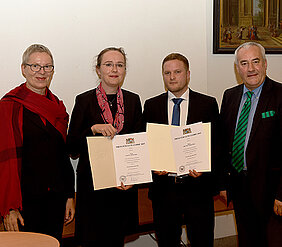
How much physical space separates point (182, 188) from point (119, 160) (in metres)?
0.54

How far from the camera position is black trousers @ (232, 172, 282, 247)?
241cm

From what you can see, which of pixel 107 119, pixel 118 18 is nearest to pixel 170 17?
pixel 118 18

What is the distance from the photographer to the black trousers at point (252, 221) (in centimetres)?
241

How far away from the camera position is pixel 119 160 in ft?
7.45

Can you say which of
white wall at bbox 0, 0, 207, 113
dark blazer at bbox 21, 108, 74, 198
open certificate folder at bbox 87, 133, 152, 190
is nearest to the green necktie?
open certificate folder at bbox 87, 133, 152, 190

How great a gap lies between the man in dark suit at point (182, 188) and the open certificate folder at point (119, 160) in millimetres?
191

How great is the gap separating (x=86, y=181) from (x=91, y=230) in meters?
0.36

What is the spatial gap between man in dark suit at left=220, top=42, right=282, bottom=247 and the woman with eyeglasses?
798 mm

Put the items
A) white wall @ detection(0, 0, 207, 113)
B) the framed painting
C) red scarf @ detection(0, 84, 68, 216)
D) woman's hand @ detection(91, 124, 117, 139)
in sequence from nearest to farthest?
red scarf @ detection(0, 84, 68, 216) < woman's hand @ detection(91, 124, 117, 139) < white wall @ detection(0, 0, 207, 113) < the framed painting

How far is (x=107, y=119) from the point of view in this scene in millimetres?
2316

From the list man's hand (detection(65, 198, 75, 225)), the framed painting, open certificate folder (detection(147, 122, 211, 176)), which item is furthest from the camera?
the framed painting

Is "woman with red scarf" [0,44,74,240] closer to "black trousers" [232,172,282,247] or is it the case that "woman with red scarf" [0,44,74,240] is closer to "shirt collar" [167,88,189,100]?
"shirt collar" [167,88,189,100]

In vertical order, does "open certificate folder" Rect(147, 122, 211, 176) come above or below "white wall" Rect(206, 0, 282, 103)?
below

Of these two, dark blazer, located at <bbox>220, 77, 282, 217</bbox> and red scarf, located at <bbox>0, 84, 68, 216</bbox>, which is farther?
dark blazer, located at <bbox>220, 77, 282, 217</bbox>
